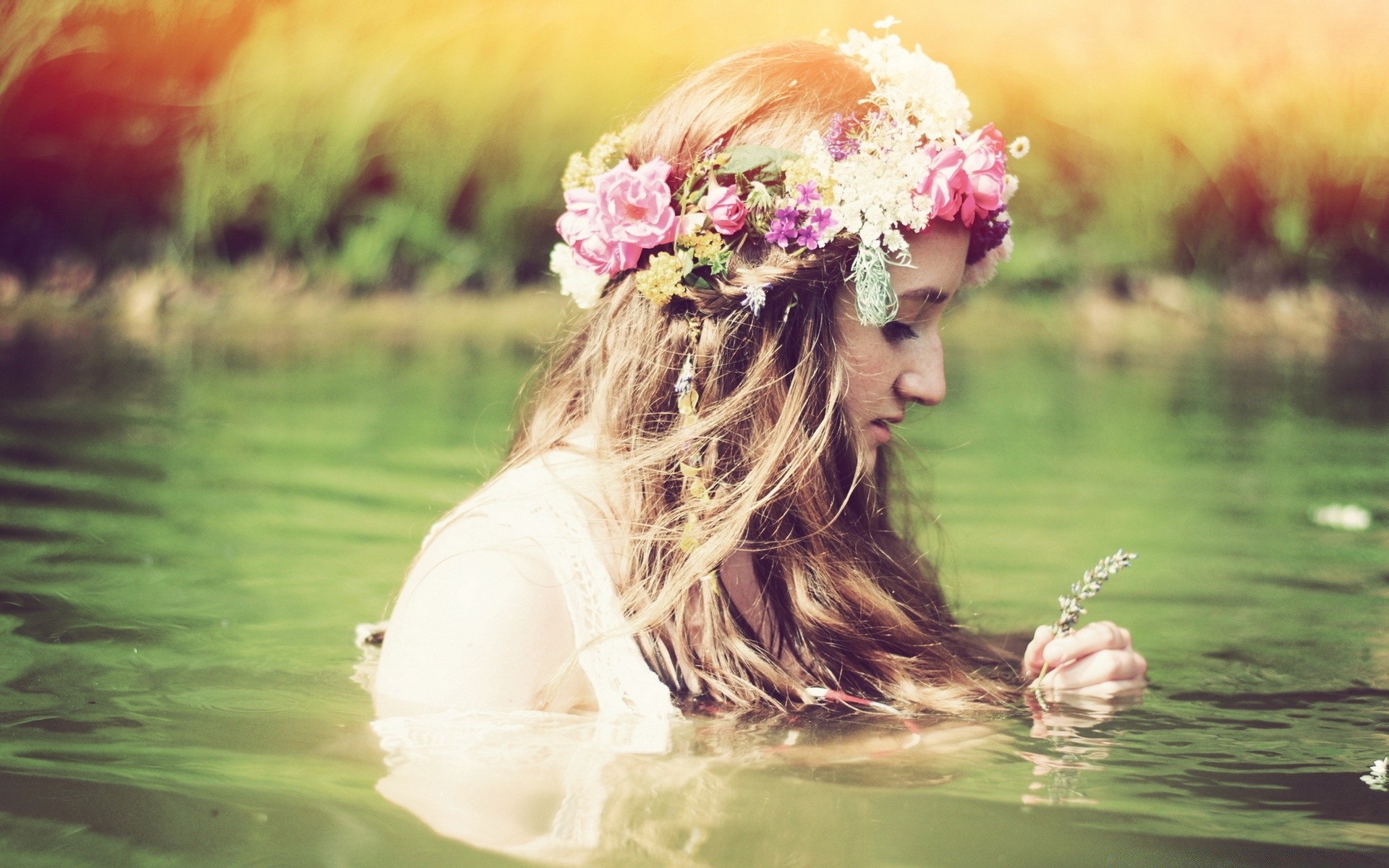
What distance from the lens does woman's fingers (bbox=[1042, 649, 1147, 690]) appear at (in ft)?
11.1

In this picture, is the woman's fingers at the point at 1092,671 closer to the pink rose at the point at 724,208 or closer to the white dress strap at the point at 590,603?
the white dress strap at the point at 590,603

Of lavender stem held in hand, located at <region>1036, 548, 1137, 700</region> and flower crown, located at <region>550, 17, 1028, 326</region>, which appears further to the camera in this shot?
lavender stem held in hand, located at <region>1036, 548, 1137, 700</region>

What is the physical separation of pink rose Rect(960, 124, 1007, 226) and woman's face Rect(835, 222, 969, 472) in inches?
4.9

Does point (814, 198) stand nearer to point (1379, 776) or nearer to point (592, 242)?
point (592, 242)

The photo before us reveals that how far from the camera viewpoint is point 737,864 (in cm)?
234

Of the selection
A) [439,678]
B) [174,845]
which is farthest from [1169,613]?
[174,845]

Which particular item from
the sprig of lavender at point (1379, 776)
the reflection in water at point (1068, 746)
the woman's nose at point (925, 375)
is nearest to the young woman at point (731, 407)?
the woman's nose at point (925, 375)

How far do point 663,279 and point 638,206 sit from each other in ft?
0.52

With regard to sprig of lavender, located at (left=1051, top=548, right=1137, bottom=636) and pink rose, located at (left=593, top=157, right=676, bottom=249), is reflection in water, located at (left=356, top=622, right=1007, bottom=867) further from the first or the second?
pink rose, located at (left=593, top=157, right=676, bottom=249)

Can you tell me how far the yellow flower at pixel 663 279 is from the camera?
3031mm

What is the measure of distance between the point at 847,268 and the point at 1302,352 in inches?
313

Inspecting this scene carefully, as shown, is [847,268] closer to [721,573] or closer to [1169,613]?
[721,573]

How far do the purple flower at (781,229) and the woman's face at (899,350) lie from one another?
169 millimetres

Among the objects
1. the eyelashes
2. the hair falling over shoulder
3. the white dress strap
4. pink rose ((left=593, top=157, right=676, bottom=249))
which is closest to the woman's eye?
the eyelashes
